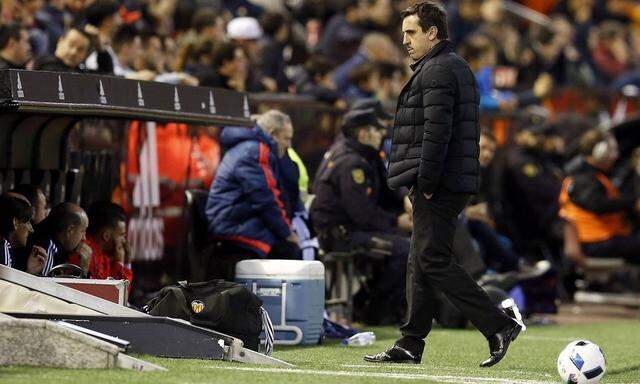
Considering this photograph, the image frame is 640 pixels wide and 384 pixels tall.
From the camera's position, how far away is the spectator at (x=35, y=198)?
1062 cm

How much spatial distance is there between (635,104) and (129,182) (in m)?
11.3

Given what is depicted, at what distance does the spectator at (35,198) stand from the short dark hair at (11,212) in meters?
0.56

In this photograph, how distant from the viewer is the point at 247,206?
1223 cm

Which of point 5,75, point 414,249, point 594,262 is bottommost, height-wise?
point 594,262

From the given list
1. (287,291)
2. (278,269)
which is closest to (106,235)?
(278,269)

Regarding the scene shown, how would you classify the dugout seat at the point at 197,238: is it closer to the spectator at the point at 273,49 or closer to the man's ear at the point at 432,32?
the man's ear at the point at 432,32

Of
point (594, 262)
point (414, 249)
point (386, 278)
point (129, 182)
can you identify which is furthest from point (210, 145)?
point (594, 262)

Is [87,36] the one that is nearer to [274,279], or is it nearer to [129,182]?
[129,182]

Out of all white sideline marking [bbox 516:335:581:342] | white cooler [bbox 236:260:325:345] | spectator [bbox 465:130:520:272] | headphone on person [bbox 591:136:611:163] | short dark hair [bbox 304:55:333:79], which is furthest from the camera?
headphone on person [bbox 591:136:611:163]

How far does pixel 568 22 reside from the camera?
25.0m

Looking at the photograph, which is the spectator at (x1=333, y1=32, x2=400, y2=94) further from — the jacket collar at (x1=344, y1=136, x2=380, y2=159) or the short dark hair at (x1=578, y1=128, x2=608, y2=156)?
the jacket collar at (x1=344, y1=136, x2=380, y2=159)

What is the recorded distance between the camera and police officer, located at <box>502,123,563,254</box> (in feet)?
58.7

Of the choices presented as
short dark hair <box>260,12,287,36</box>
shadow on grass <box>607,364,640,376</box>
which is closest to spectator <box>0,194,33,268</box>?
shadow on grass <box>607,364,640,376</box>

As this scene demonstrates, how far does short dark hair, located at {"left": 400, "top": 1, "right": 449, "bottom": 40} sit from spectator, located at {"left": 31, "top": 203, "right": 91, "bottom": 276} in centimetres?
264
